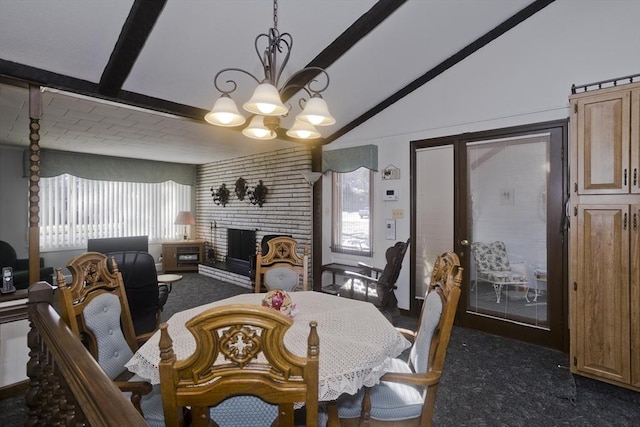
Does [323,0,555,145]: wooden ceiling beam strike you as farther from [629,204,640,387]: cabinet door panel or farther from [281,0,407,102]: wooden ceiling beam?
[629,204,640,387]: cabinet door panel

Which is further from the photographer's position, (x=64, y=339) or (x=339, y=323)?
(x=339, y=323)

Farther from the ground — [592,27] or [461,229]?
[592,27]

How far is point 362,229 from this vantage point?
15.3ft

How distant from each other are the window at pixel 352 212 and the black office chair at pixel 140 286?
2.63 meters

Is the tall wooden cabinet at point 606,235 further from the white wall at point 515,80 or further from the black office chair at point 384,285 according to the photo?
the black office chair at point 384,285

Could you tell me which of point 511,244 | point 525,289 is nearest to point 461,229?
Result: point 511,244

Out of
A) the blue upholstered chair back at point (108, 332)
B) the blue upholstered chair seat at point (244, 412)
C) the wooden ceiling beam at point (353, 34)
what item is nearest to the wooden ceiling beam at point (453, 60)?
the wooden ceiling beam at point (353, 34)

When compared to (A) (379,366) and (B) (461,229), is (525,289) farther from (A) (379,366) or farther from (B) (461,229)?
(A) (379,366)

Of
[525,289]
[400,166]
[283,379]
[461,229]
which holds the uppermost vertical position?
[400,166]

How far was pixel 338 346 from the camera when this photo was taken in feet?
4.92

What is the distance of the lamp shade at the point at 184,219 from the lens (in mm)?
6965

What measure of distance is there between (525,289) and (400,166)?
1.98 meters

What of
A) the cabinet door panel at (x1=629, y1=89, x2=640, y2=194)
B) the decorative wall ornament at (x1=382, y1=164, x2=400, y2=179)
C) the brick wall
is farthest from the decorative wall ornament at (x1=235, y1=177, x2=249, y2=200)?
the cabinet door panel at (x1=629, y1=89, x2=640, y2=194)

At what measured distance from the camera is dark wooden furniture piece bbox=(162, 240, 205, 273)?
272 inches
